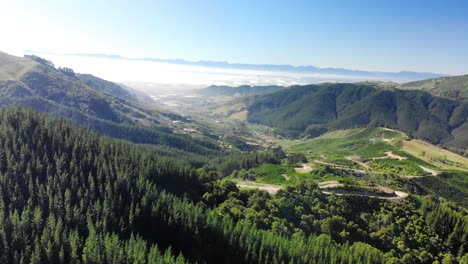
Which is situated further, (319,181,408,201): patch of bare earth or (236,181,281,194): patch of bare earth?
(236,181,281,194): patch of bare earth

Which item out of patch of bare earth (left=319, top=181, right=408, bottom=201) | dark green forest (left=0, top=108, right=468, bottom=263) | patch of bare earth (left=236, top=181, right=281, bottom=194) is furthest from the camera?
patch of bare earth (left=236, top=181, right=281, bottom=194)

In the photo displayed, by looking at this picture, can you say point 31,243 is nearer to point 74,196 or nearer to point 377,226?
point 74,196

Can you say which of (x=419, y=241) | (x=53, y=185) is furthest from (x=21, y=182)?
(x=419, y=241)

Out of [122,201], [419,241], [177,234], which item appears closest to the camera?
[177,234]

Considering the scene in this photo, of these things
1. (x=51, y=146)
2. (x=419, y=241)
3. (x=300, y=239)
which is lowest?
(x=419, y=241)

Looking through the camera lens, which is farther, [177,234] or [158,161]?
[158,161]

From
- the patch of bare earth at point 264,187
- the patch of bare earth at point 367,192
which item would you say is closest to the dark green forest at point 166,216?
the patch of bare earth at point 367,192

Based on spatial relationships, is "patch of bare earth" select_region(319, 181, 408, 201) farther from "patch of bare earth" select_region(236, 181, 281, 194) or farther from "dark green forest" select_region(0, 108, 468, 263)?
"patch of bare earth" select_region(236, 181, 281, 194)

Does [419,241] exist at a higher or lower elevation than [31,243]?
lower

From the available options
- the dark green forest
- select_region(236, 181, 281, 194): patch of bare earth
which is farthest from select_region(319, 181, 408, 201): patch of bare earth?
select_region(236, 181, 281, 194): patch of bare earth

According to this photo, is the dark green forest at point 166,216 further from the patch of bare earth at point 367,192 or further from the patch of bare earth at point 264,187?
the patch of bare earth at point 264,187
